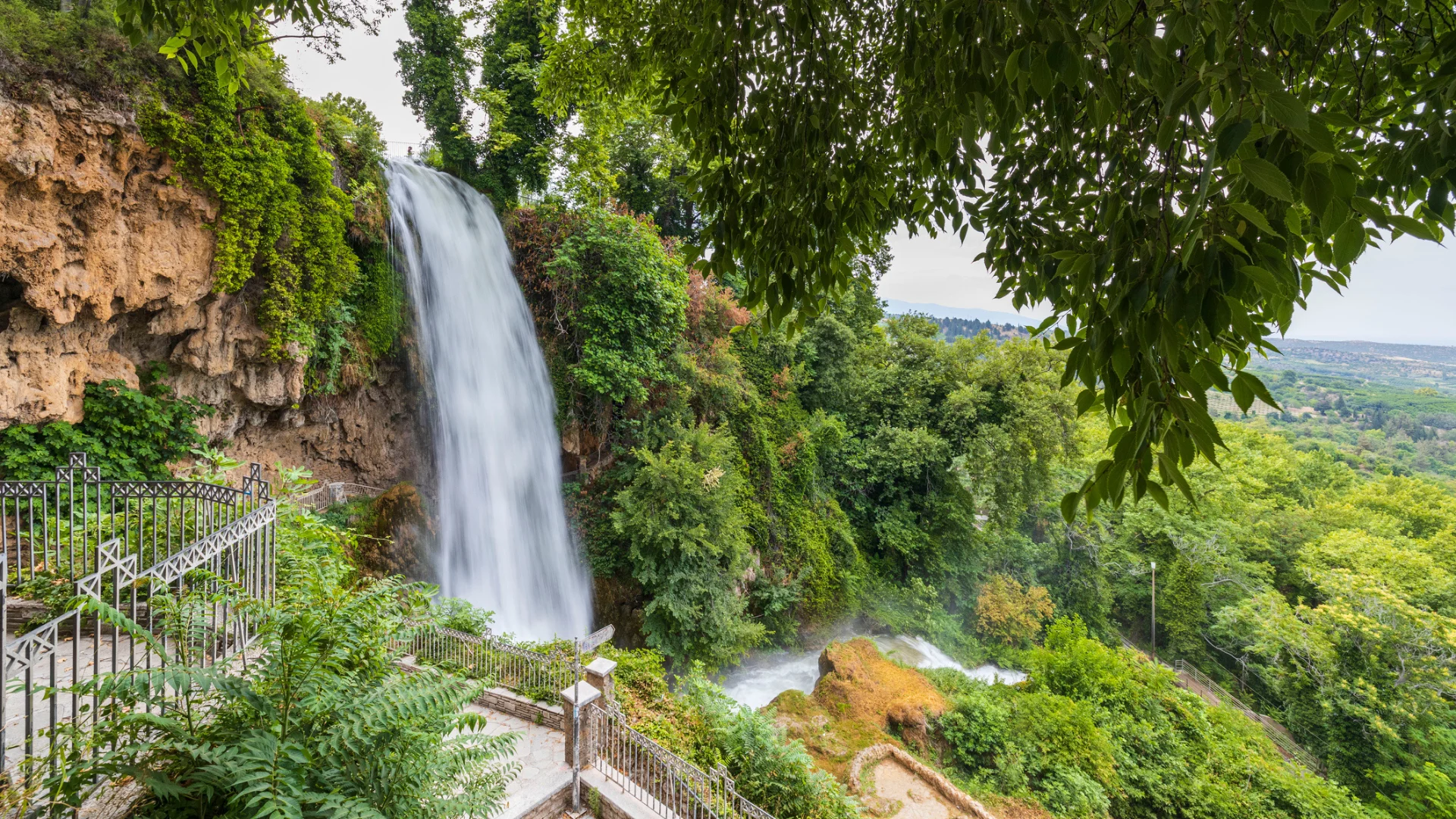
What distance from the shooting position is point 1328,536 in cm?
1620

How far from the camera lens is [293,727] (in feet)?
8.40

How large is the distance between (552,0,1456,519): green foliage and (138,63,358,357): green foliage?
6.64 meters

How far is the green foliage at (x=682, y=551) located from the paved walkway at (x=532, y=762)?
367cm

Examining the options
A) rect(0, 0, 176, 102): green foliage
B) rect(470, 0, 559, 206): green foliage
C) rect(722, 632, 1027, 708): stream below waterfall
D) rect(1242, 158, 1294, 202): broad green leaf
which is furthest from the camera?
rect(470, 0, 559, 206): green foliage

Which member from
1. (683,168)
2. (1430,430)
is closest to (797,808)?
(683,168)

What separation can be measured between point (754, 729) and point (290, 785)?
5727 mm

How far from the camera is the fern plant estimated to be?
2.21 metres

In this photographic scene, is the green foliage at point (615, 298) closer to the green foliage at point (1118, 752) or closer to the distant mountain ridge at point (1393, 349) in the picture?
the green foliage at point (1118, 752)

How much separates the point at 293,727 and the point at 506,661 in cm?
492

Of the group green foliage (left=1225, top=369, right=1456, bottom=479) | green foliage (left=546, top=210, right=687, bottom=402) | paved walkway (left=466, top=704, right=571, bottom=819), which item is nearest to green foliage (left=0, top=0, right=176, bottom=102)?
green foliage (left=546, top=210, right=687, bottom=402)

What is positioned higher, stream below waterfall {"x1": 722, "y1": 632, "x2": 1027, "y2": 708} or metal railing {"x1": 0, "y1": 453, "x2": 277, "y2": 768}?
metal railing {"x1": 0, "y1": 453, "x2": 277, "y2": 768}

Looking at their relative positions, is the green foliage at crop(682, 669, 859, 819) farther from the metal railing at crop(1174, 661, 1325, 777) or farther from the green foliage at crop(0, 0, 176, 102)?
the metal railing at crop(1174, 661, 1325, 777)

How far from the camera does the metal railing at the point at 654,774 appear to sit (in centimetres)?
543

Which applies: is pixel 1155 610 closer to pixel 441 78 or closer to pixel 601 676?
pixel 601 676
